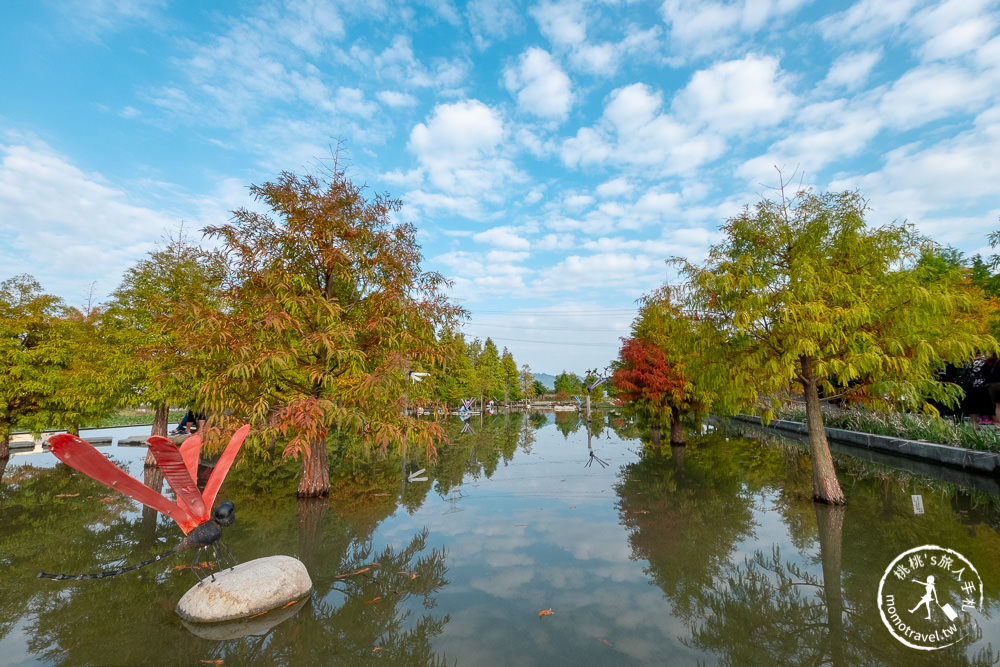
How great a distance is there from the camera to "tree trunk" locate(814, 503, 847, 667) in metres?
4.66

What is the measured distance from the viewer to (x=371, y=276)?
11523 mm

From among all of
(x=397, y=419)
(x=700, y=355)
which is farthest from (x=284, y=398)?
(x=700, y=355)

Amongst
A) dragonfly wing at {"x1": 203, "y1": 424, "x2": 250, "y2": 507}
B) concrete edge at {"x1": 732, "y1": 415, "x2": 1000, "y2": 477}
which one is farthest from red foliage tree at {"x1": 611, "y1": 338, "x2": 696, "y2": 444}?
dragonfly wing at {"x1": 203, "y1": 424, "x2": 250, "y2": 507}

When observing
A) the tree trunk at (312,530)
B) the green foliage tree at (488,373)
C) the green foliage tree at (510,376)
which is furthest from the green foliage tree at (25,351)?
the green foliage tree at (510,376)

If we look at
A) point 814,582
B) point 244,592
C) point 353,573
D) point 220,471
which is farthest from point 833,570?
point 220,471

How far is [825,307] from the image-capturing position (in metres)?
8.88

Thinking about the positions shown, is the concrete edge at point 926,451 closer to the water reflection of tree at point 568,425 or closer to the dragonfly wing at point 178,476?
the water reflection of tree at point 568,425

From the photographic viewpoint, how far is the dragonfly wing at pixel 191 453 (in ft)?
18.2

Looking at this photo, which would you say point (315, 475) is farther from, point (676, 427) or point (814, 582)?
point (676, 427)

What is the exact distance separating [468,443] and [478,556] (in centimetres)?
1685

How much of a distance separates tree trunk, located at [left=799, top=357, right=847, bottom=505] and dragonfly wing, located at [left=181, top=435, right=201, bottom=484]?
11906mm

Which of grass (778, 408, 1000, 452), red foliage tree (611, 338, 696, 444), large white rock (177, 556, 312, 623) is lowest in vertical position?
large white rock (177, 556, 312, 623)

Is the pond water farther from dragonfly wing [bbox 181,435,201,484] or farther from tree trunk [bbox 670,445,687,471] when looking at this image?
tree trunk [bbox 670,445,687,471]

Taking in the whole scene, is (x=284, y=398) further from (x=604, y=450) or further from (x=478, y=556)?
(x=604, y=450)
